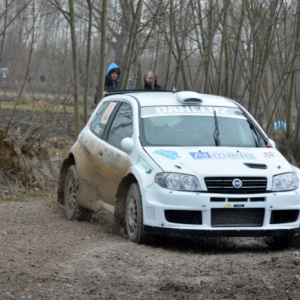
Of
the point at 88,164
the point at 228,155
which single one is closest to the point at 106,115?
the point at 88,164

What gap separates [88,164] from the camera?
9797 mm

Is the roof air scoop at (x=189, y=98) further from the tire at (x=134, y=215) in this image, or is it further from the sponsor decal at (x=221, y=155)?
the tire at (x=134, y=215)

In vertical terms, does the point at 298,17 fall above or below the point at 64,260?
above

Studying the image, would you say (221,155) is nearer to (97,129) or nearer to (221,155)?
(221,155)

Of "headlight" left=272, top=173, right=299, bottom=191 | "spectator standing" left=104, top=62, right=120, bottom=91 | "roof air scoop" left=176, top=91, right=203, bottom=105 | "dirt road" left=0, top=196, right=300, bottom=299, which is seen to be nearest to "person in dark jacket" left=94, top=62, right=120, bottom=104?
"spectator standing" left=104, top=62, right=120, bottom=91

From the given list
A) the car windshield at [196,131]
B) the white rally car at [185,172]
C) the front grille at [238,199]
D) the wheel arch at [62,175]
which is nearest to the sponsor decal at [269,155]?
the white rally car at [185,172]

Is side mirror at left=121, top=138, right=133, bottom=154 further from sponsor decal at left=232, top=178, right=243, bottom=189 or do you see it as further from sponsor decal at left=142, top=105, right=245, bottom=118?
sponsor decal at left=232, top=178, right=243, bottom=189

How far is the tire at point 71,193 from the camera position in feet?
33.2

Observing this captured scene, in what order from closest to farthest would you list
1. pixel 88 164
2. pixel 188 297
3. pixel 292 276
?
pixel 188 297
pixel 292 276
pixel 88 164

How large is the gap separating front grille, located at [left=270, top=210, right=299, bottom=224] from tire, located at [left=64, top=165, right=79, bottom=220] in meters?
3.02

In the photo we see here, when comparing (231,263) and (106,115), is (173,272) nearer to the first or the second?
(231,263)

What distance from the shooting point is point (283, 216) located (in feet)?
26.4

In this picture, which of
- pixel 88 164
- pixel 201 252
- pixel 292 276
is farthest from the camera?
pixel 88 164

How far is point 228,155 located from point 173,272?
208 cm
